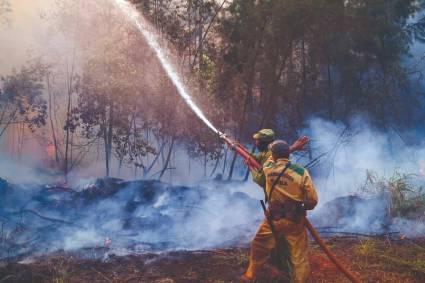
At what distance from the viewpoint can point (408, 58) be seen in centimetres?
1719

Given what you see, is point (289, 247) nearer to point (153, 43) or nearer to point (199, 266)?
point (199, 266)

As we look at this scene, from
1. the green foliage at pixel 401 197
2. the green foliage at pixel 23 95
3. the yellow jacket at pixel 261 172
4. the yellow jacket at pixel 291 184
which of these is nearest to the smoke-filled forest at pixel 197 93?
the green foliage at pixel 23 95

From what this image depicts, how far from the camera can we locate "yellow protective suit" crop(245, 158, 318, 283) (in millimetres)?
5055

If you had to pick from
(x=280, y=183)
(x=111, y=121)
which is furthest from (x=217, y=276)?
(x=111, y=121)

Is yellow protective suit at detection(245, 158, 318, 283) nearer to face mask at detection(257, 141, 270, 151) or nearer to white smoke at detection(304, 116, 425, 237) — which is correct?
face mask at detection(257, 141, 270, 151)

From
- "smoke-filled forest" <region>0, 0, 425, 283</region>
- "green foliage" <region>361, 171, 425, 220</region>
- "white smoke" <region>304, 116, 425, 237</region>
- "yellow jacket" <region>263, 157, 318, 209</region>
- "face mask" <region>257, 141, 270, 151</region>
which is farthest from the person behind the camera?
"smoke-filled forest" <region>0, 0, 425, 283</region>

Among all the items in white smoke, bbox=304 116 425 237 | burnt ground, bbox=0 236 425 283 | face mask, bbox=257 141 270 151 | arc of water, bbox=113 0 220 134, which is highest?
arc of water, bbox=113 0 220 134

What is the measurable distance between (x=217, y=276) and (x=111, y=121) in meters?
9.56

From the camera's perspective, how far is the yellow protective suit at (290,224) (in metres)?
5.05

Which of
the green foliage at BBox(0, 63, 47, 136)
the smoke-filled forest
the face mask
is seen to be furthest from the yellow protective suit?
the green foliage at BBox(0, 63, 47, 136)

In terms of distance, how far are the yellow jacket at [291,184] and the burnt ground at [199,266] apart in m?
1.48

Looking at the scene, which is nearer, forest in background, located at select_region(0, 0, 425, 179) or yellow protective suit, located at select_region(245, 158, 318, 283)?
yellow protective suit, located at select_region(245, 158, 318, 283)

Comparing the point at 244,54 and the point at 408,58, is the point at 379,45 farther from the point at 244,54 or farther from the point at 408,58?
the point at 244,54

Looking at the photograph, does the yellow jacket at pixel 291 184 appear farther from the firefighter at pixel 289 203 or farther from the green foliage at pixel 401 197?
the green foliage at pixel 401 197
